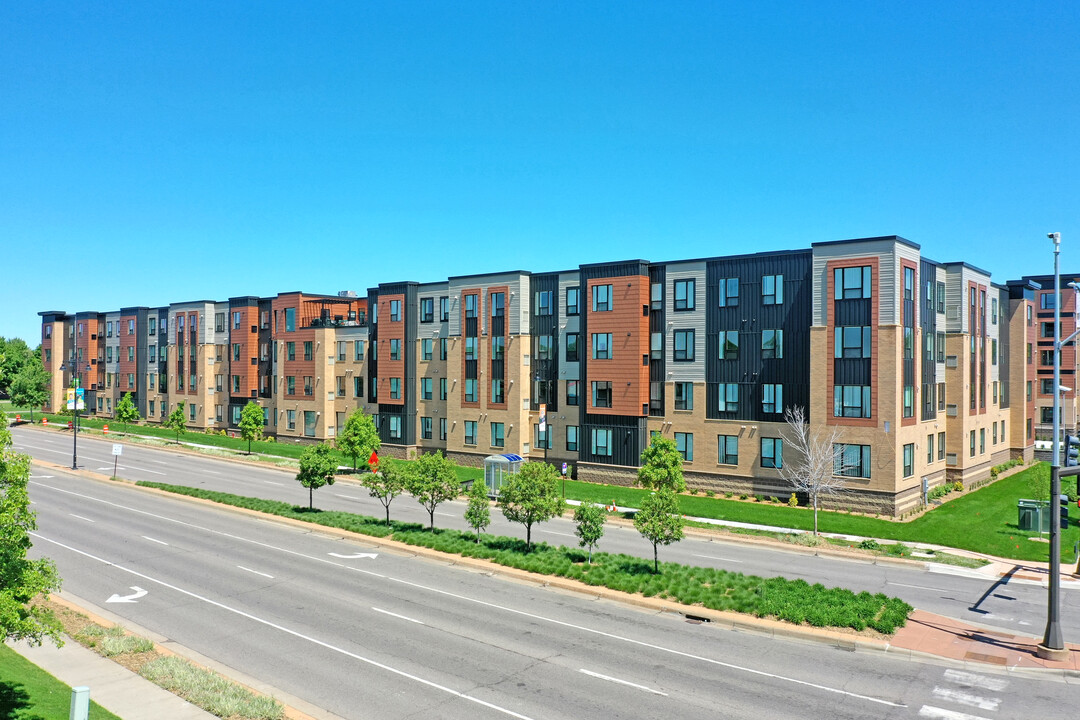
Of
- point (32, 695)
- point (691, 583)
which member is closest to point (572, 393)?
point (691, 583)

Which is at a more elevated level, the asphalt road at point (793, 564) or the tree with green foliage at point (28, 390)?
the tree with green foliage at point (28, 390)

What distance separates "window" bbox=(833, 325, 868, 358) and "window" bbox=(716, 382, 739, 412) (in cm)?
692

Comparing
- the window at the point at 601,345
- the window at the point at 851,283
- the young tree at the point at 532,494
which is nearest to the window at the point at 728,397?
the window at the point at 601,345

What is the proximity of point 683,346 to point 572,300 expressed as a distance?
9687 mm

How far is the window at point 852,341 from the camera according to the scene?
42.3 metres

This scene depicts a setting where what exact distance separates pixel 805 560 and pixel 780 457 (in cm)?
1479

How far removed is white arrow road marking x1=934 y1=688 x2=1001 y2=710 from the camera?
53.7 ft

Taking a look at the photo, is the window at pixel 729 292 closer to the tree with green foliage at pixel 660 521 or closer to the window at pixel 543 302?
the window at pixel 543 302

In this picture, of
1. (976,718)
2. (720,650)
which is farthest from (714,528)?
(976,718)

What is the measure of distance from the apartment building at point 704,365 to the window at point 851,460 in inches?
4.7

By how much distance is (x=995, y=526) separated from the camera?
128 feet

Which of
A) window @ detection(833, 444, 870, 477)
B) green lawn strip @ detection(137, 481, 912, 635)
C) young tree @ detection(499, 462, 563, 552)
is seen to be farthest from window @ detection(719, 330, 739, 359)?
green lawn strip @ detection(137, 481, 912, 635)

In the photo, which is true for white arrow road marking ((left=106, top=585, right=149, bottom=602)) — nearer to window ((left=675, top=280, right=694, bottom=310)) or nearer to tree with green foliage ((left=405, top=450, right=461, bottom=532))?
tree with green foliage ((left=405, top=450, right=461, bottom=532))

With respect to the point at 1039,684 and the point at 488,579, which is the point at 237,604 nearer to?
the point at 488,579
